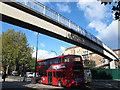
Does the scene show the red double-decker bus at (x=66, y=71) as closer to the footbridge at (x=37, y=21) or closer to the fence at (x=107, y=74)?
the footbridge at (x=37, y=21)

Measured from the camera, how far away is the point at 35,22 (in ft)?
46.3

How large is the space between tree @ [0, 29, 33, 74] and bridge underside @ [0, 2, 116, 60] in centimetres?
2296

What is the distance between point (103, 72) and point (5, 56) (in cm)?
2804

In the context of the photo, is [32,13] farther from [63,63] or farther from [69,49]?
[69,49]

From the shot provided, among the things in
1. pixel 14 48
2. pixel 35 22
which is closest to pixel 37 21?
pixel 35 22

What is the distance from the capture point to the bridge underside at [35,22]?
1199 centimetres

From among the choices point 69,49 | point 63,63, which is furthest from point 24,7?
point 69,49

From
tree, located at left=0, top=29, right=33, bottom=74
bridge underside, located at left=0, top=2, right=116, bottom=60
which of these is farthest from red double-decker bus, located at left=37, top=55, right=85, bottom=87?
tree, located at left=0, top=29, right=33, bottom=74

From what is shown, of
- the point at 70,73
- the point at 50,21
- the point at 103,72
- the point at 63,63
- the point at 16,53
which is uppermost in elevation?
the point at 50,21

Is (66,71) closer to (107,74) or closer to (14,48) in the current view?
(107,74)

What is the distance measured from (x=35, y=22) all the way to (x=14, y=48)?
85.7 feet

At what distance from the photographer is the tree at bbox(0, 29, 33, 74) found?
3678cm

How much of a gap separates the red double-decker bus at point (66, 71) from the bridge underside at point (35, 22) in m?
3.68

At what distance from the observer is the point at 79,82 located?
14680 millimetres
